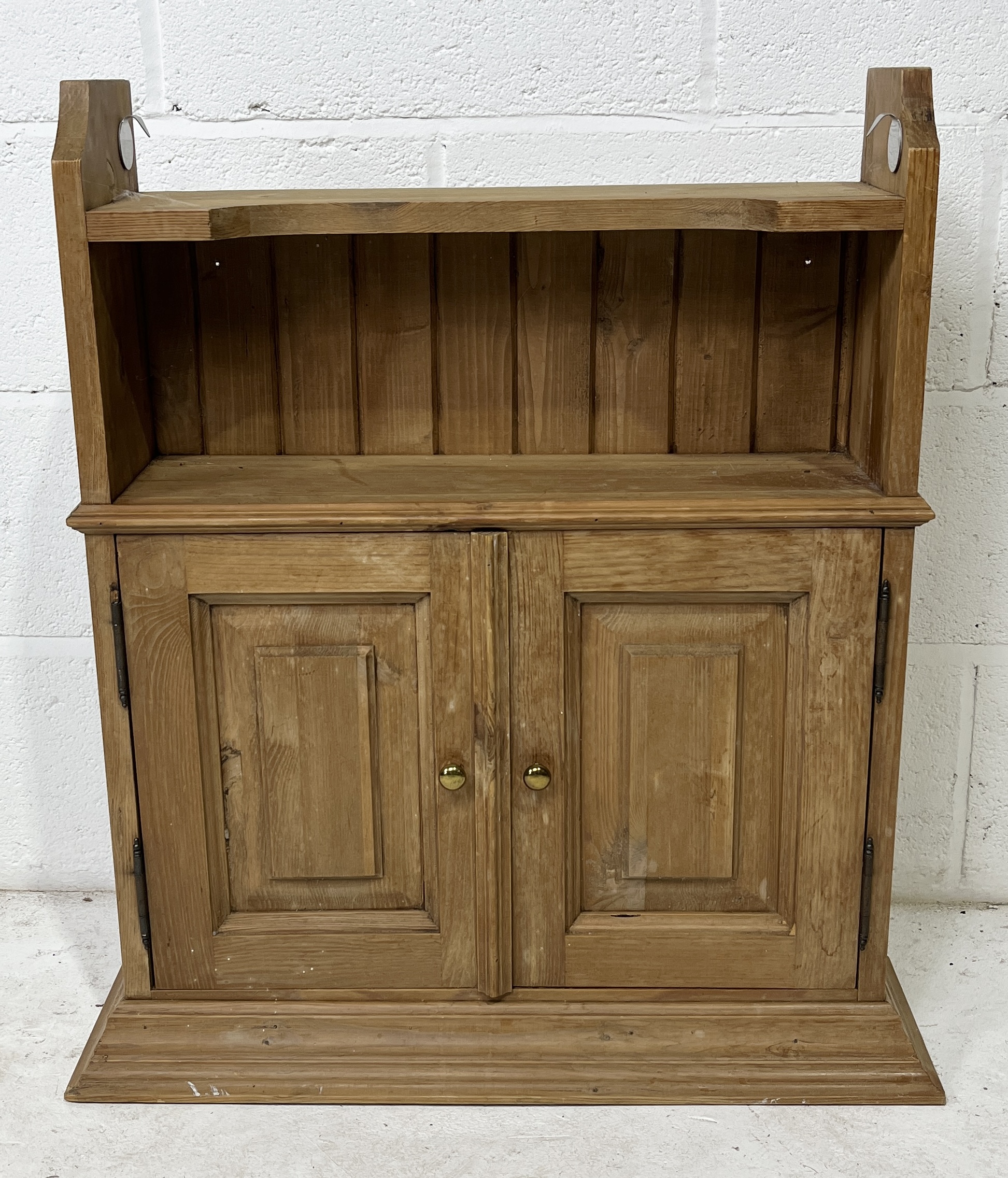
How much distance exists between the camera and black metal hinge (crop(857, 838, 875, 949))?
1.60 m

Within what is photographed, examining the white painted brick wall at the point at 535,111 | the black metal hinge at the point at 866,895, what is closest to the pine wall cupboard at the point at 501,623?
the black metal hinge at the point at 866,895

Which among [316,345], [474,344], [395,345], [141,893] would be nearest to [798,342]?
[474,344]

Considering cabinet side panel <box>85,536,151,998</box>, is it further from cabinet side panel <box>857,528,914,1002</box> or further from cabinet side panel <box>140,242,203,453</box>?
cabinet side panel <box>857,528,914,1002</box>

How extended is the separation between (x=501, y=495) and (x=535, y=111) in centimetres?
60

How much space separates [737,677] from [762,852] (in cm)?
23

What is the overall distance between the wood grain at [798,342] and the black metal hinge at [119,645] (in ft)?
2.71

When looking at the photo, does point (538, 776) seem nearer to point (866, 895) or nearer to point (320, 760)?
point (320, 760)

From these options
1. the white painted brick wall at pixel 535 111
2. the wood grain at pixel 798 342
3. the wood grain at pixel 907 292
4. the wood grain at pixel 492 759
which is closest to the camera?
the wood grain at pixel 907 292

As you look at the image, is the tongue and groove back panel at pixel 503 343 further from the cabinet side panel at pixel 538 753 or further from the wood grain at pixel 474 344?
the cabinet side panel at pixel 538 753

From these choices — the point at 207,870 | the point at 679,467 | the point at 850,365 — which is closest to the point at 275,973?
the point at 207,870

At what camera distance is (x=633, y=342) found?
1719 mm

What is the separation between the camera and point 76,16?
1.81m

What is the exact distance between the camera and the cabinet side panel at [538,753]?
5.01ft

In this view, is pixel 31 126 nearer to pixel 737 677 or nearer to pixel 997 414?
pixel 737 677
